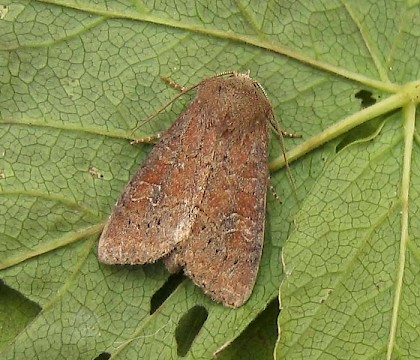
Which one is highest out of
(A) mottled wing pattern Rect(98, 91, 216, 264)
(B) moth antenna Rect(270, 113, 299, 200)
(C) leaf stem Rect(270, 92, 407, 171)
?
(C) leaf stem Rect(270, 92, 407, 171)

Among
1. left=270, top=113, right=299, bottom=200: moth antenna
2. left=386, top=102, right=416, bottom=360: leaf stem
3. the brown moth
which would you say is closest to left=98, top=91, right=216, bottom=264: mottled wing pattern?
the brown moth

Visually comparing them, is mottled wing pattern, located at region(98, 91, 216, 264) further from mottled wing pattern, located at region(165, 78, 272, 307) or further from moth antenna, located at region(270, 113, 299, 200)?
moth antenna, located at region(270, 113, 299, 200)

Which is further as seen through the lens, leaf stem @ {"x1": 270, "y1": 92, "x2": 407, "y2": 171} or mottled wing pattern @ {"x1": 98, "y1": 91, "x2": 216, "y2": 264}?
leaf stem @ {"x1": 270, "y1": 92, "x2": 407, "y2": 171}

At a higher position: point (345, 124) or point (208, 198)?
point (345, 124)

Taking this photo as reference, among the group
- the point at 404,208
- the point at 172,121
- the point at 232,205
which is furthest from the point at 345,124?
the point at 172,121

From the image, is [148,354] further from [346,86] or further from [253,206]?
[346,86]

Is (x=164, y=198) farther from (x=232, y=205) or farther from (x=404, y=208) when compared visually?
(x=404, y=208)

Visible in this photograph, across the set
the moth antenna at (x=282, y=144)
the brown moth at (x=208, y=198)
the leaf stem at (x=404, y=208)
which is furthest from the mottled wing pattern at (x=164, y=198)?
the leaf stem at (x=404, y=208)
